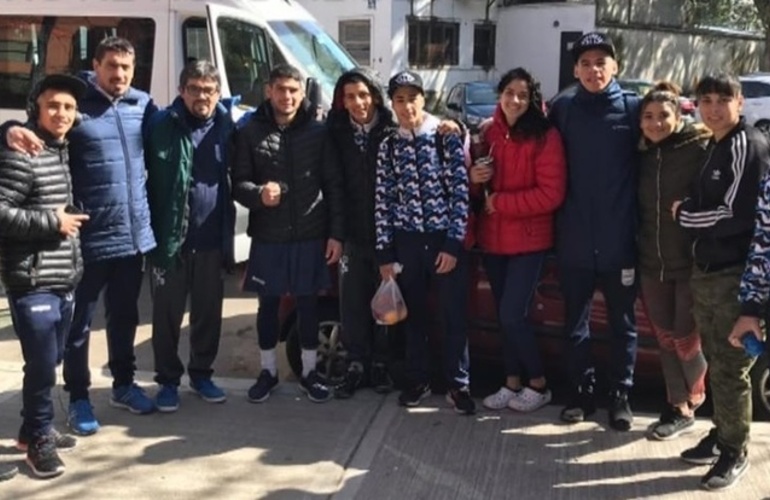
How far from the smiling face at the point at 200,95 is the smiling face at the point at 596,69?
1895mm

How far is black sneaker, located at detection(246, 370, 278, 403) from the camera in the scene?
5.25 meters

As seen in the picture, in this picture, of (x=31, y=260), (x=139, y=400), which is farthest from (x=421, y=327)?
(x=31, y=260)

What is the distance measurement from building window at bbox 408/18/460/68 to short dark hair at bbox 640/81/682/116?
23180mm

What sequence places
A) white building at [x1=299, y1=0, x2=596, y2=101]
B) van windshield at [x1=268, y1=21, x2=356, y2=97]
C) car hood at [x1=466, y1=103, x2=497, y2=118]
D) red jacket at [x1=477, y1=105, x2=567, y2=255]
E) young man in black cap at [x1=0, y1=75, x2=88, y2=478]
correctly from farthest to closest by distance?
1. white building at [x1=299, y1=0, x2=596, y2=101]
2. car hood at [x1=466, y1=103, x2=497, y2=118]
3. van windshield at [x1=268, y1=21, x2=356, y2=97]
4. red jacket at [x1=477, y1=105, x2=567, y2=255]
5. young man in black cap at [x1=0, y1=75, x2=88, y2=478]

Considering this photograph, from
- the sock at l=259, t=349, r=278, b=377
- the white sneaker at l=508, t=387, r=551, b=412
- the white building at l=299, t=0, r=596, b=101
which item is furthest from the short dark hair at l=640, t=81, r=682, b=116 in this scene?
the white building at l=299, t=0, r=596, b=101

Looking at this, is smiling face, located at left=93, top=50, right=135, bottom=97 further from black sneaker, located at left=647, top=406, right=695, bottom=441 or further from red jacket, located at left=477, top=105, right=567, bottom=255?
black sneaker, located at left=647, top=406, right=695, bottom=441

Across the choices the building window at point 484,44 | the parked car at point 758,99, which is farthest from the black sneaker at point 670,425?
the building window at point 484,44

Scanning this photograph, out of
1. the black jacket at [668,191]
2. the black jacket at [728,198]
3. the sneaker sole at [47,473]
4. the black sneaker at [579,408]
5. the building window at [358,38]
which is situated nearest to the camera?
the black jacket at [728,198]

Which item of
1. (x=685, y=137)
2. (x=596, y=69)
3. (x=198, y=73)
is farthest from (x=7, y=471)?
(x=685, y=137)

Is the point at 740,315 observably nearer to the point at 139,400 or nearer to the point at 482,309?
the point at 482,309

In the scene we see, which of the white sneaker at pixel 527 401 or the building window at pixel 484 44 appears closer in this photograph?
the white sneaker at pixel 527 401

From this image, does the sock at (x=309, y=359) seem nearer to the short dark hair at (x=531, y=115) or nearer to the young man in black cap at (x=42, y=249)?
the young man in black cap at (x=42, y=249)

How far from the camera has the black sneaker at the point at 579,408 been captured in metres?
4.87

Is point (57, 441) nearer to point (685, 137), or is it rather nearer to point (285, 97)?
point (285, 97)
